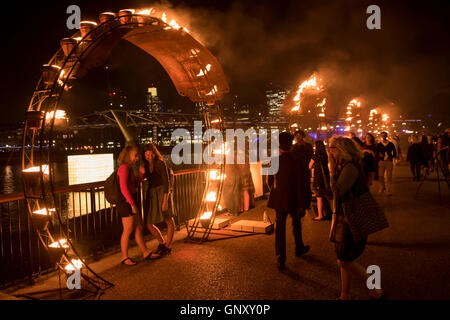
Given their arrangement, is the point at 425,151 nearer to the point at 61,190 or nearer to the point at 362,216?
the point at 362,216

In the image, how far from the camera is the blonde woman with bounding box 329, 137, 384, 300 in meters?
3.45

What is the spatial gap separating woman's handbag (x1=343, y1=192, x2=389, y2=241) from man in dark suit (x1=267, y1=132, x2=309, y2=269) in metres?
1.51

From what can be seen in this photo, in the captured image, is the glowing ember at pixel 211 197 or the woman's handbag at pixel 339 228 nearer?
the woman's handbag at pixel 339 228

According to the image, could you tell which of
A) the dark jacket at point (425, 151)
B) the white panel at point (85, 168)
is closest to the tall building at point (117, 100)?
the white panel at point (85, 168)

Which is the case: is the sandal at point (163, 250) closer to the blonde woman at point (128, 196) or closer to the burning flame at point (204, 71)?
the blonde woman at point (128, 196)

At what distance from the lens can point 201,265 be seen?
5.14 metres

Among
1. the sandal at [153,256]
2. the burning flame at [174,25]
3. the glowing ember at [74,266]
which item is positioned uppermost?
the burning flame at [174,25]

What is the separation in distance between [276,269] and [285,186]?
1.29 metres

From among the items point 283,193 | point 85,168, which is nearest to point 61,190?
point 283,193

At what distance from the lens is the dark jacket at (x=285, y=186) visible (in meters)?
4.91

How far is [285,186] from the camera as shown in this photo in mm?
4961

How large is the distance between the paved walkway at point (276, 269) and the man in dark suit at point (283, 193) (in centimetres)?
43

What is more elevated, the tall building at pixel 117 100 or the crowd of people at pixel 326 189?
the tall building at pixel 117 100

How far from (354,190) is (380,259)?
7.44 ft
